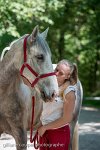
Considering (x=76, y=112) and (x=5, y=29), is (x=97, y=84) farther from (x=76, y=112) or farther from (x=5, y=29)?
(x=76, y=112)

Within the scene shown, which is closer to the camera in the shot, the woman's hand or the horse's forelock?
the woman's hand

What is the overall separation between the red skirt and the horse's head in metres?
0.31

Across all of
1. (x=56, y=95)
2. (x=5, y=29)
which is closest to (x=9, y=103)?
(x=56, y=95)

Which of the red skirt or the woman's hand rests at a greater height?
the woman's hand

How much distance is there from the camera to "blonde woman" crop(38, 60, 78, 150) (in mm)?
3680

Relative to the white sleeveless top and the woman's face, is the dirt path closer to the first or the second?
the white sleeveless top

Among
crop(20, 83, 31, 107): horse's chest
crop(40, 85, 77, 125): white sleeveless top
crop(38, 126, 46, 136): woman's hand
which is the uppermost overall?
crop(20, 83, 31, 107): horse's chest

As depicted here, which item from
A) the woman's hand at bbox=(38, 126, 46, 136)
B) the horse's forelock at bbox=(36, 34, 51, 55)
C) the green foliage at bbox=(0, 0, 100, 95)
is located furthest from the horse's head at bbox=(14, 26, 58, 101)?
the green foliage at bbox=(0, 0, 100, 95)

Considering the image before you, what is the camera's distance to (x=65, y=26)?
2580 centimetres

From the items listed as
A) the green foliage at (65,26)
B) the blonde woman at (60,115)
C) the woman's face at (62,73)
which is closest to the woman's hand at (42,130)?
the blonde woman at (60,115)

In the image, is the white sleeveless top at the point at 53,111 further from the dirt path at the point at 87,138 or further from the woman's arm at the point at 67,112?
the dirt path at the point at 87,138

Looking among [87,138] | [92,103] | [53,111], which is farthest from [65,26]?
[53,111]

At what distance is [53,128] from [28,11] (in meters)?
8.13

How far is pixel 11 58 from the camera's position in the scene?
4246 millimetres
